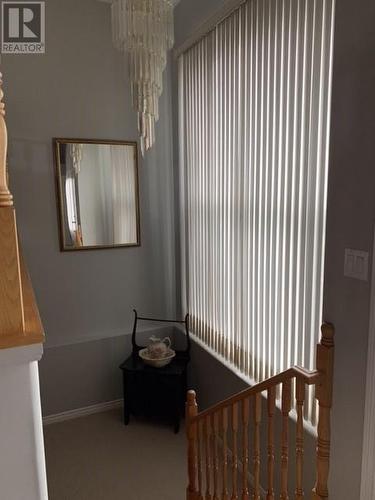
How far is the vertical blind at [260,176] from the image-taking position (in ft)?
6.01

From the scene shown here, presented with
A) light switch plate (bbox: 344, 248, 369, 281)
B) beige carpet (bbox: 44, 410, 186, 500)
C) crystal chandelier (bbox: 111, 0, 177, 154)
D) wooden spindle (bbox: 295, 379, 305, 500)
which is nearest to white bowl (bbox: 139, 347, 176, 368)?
beige carpet (bbox: 44, 410, 186, 500)

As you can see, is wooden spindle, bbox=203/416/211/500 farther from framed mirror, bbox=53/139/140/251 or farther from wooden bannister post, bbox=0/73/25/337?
framed mirror, bbox=53/139/140/251

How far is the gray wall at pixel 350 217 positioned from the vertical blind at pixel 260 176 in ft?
0.60

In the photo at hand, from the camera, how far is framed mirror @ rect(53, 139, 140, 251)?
3.22 meters

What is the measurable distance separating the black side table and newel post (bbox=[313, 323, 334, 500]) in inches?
61.7

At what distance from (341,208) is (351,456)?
1.01 metres

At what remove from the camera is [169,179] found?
3615 mm

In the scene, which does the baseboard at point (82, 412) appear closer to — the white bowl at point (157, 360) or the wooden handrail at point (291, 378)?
the white bowl at point (157, 360)

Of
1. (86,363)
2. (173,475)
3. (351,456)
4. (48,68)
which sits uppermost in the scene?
(48,68)

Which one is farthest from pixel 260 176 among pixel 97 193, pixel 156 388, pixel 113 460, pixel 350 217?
pixel 113 460

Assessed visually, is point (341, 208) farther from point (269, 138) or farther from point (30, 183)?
point (30, 183)

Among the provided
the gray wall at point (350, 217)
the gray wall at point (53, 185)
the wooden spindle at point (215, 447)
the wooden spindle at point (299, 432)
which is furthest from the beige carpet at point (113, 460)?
the gray wall at point (350, 217)

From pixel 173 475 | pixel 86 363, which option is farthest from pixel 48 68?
pixel 173 475

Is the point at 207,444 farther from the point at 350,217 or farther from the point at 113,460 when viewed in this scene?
the point at 350,217
